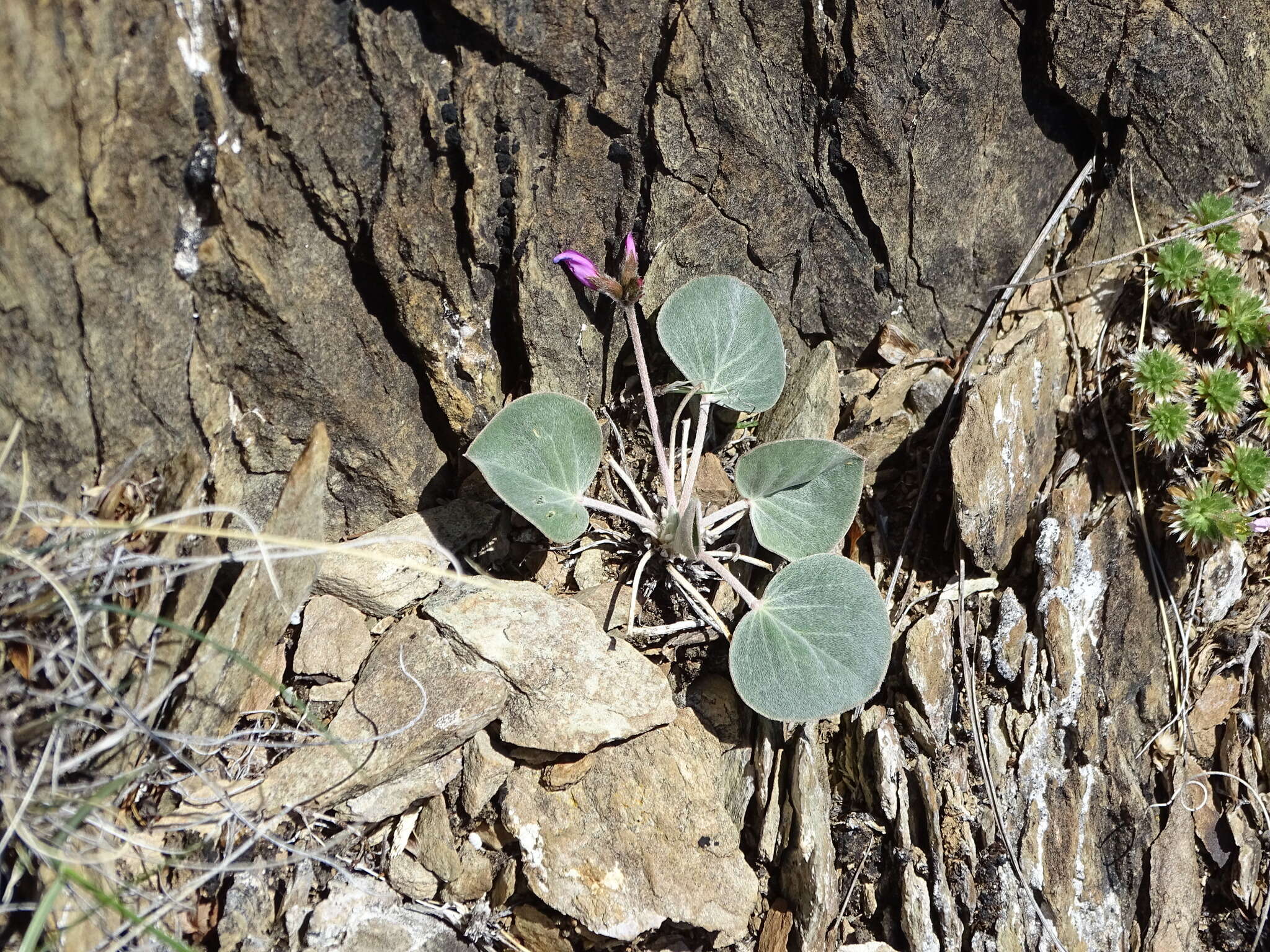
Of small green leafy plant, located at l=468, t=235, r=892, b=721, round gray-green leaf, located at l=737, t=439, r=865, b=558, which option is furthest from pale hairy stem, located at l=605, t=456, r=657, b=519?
round gray-green leaf, located at l=737, t=439, r=865, b=558

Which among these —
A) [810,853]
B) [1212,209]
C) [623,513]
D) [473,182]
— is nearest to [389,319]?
[473,182]

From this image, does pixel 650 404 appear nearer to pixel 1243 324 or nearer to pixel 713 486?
pixel 713 486

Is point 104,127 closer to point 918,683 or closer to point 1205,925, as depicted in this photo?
point 918,683

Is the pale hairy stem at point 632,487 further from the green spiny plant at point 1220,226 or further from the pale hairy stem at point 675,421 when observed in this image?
the green spiny plant at point 1220,226

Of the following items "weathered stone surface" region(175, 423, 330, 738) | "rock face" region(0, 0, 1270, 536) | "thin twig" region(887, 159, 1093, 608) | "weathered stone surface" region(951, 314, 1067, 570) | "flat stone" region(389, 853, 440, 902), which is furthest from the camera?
"thin twig" region(887, 159, 1093, 608)

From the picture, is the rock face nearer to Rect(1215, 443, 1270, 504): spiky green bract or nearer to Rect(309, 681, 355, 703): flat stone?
Rect(309, 681, 355, 703): flat stone

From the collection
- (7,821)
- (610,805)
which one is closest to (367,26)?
(7,821)
